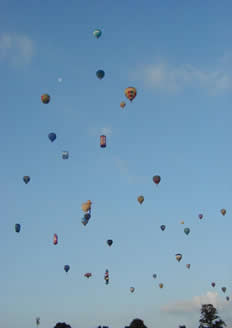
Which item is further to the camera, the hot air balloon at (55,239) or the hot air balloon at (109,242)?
the hot air balloon at (109,242)

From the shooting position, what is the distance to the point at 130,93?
5572 cm

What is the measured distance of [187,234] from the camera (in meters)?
72.3

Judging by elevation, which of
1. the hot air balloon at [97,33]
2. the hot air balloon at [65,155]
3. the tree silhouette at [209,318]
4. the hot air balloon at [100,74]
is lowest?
the tree silhouette at [209,318]

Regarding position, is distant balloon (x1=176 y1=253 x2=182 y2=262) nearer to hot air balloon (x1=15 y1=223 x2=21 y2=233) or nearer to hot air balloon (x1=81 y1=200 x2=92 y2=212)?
hot air balloon (x1=81 y1=200 x2=92 y2=212)

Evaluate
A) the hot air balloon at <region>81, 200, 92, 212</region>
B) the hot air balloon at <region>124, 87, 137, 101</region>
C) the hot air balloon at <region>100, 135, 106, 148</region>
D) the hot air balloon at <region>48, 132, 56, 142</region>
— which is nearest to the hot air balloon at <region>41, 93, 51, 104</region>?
the hot air balloon at <region>48, 132, 56, 142</region>

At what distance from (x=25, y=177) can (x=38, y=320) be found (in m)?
42.5

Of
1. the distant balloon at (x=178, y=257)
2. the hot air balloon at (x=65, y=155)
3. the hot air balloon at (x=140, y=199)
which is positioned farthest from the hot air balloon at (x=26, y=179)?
the distant balloon at (x=178, y=257)

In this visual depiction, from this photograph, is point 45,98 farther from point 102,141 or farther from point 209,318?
point 209,318

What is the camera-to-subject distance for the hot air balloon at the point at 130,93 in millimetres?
55562

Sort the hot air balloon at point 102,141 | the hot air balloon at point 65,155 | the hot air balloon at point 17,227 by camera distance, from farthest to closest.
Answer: the hot air balloon at point 65,155, the hot air balloon at point 17,227, the hot air balloon at point 102,141

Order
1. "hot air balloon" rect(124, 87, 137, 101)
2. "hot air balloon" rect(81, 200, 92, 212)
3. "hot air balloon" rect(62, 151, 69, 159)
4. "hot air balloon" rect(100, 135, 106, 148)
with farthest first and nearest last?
"hot air balloon" rect(62, 151, 69, 159), "hot air balloon" rect(81, 200, 92, 212), "hot air balloon" rect(100, 135, 106, 148), "hot air balloon" rect(124, 87, 137, 101)

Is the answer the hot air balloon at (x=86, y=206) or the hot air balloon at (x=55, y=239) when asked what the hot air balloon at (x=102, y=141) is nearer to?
the hot air balloon at (x=86, y=206)

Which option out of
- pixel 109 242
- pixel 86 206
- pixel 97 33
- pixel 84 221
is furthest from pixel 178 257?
pixel 97 33

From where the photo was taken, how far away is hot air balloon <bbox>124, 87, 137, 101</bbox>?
182 feet
